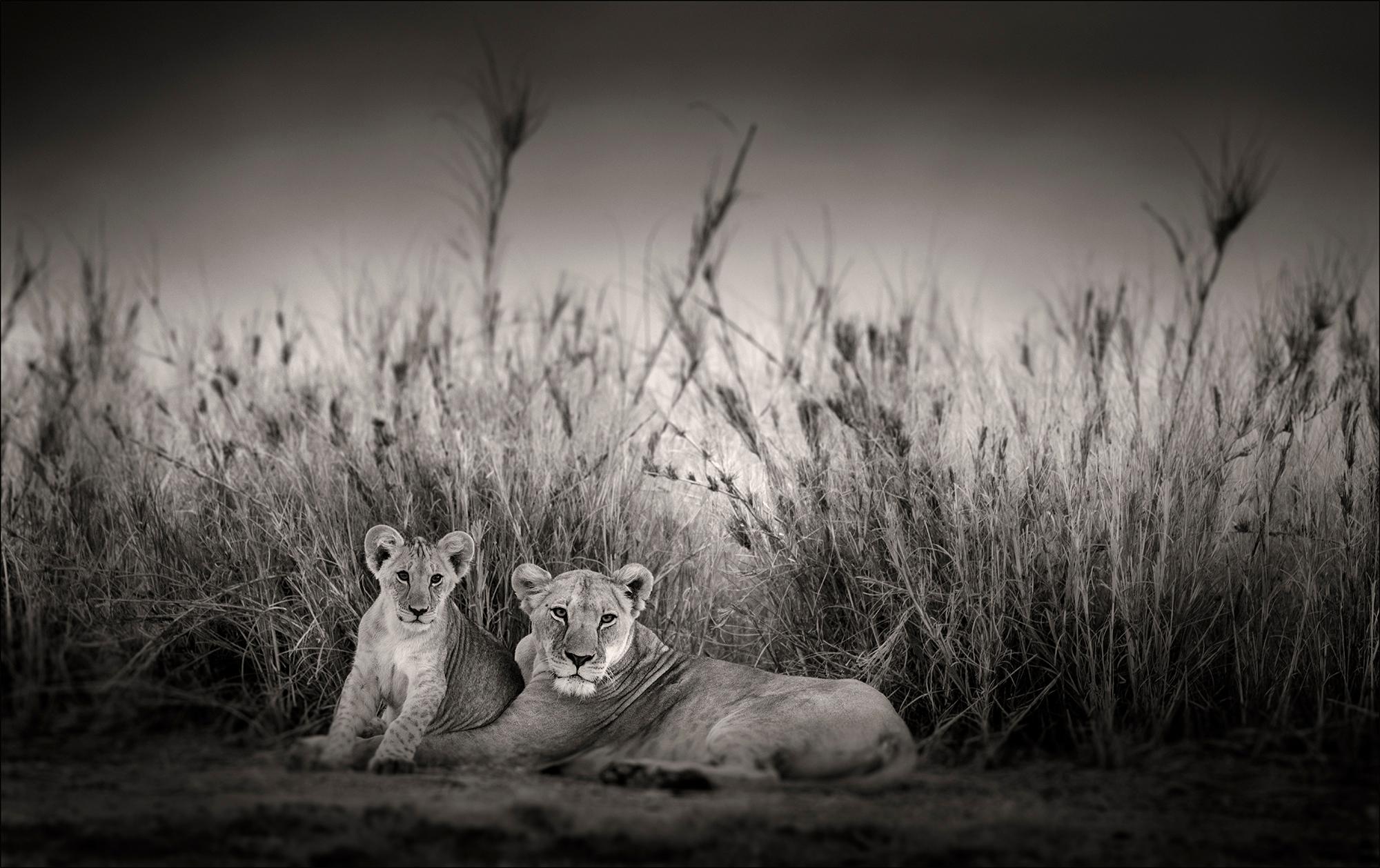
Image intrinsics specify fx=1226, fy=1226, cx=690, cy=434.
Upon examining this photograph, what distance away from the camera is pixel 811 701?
3.51m

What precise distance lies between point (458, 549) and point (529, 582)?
225mm

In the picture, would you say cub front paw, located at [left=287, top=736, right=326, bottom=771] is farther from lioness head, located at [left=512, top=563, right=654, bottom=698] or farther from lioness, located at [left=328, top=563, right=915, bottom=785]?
lioness head, located at [left=512, top=563, right=654, bottom=698]

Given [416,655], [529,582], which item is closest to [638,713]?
[529,582]

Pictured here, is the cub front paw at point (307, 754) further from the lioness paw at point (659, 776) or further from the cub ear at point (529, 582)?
the lioness paw at point (659, 776)

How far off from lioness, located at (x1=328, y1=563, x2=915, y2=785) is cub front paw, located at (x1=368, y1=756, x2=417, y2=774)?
4.5 inches

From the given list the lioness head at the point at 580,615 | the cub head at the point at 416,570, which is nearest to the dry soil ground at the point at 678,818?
the lioness head at the point at 580,615

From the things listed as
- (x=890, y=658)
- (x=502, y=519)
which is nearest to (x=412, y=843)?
(x=502, y=519)

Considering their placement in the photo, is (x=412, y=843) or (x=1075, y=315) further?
(x=1075, y=315)

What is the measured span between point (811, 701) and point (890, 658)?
68 cm

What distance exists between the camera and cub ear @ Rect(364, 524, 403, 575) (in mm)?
3537

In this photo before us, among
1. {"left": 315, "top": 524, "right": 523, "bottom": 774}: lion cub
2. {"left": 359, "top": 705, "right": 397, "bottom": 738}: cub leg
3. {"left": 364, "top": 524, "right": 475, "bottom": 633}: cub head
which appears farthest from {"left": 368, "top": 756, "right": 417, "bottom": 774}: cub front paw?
{"left": 364, "top": 524, "right": 475, "bottom": 633}: cub head

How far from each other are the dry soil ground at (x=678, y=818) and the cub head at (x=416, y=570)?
47 centimetres

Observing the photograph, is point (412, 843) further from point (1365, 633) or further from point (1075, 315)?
point (1075, 315)

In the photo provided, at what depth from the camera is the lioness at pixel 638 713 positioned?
3320 millimetres
